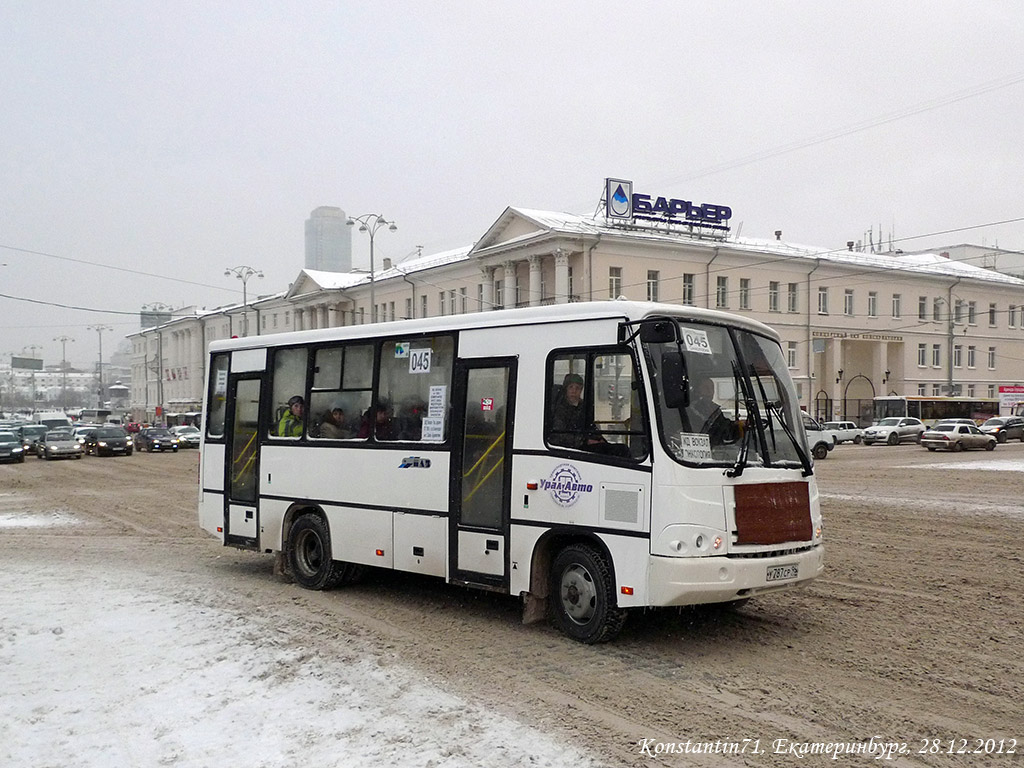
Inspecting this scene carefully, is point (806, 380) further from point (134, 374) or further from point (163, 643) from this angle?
point (134, 374)

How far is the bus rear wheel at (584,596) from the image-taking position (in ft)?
25.6

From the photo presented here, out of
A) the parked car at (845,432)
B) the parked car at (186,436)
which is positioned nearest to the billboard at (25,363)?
the parked car at (186,436)

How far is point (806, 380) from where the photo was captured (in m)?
61.2

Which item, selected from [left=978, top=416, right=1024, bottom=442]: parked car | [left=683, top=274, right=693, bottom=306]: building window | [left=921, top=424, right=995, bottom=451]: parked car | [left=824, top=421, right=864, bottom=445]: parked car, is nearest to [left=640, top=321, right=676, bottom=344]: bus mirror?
[left=921, top=424, right=995, bottom=451]: parked car

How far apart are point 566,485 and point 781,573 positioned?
1.88m

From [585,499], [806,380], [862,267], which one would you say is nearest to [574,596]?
[585,499]

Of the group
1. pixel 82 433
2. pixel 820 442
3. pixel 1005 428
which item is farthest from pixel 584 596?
pixel 82 433

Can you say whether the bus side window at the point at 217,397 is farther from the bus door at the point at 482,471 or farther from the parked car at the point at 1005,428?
the parked car at the point at 1005,428

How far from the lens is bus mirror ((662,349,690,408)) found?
7.37 meters

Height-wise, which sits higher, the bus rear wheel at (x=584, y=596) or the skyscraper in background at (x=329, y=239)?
the skyscraper in background at (x=329, y=239)

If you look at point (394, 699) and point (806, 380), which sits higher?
point (806, 380)

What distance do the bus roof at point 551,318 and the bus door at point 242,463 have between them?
1.38 metres

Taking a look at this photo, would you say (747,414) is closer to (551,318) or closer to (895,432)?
(551,318)

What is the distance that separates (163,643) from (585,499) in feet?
12.3
